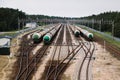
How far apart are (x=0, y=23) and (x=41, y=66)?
252ft

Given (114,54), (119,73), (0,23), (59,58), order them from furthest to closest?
(0,23) → (114,54) → (59,58) → (119,73)

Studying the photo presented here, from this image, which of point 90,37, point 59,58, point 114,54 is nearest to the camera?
point 59,58

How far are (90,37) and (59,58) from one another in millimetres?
26444

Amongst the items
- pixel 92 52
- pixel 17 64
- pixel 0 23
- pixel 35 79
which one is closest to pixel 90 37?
pixel 92 52

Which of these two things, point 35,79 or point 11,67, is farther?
point 11,67

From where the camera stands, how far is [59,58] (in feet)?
156

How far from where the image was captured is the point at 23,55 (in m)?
50.6

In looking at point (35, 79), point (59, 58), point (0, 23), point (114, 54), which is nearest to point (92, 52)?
point (114, 54)

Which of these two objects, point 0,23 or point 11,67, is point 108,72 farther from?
point 0,23

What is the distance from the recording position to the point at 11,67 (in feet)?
135

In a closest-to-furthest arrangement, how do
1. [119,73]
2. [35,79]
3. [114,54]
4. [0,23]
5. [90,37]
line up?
1. [35,79]
2. [119,73]
3. [114,54]
4. [90,37]
5. [0,23]

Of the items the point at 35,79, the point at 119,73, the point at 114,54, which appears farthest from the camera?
the point at 114,54

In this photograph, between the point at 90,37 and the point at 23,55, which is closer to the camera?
the point at 23,55

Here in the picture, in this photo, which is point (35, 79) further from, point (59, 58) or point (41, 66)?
point (59, 58)
